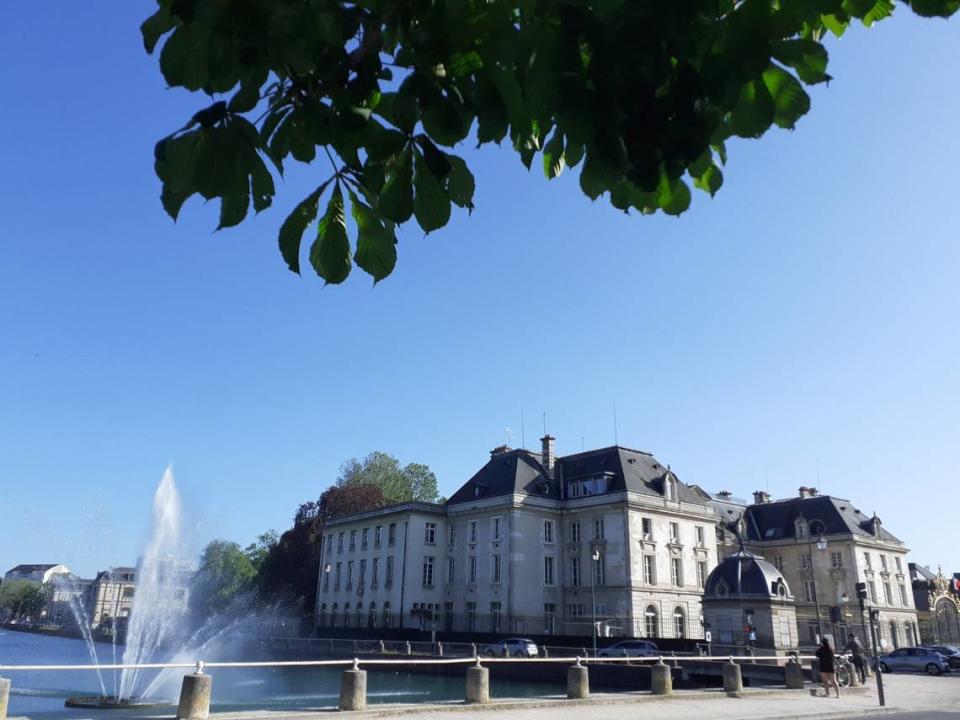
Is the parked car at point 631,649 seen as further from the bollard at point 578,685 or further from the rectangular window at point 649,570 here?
the bollard at point 578,685

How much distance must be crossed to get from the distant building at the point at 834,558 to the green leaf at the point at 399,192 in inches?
2561

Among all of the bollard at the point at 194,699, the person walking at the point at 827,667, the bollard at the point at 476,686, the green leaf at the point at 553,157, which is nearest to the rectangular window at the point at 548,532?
the person walking at the point at 827,667

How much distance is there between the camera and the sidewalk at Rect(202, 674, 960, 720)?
533 inches

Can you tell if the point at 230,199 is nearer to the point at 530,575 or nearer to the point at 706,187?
the point at 706,187

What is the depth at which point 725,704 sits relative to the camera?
704 inches

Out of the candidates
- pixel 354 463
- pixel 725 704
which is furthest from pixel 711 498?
pixel 725 704

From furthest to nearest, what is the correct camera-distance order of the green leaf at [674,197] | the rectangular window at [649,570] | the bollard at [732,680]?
1. the rectangular window at [649,570]
2. the bollard at [732,680]
3. the green leaf at [674,197]

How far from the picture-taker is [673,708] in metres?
16.7

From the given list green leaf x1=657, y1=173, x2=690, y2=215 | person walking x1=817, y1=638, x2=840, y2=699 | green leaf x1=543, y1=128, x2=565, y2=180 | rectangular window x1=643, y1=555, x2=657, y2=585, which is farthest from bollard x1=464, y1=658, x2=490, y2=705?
rectangular window x1=643, y1=555, x2=657, y2=585

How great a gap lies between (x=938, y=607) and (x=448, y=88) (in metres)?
91.1

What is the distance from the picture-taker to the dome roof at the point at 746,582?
100 feet

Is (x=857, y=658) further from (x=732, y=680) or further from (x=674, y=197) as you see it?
(x=674, y=197)

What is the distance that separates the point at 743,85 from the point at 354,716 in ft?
42.9

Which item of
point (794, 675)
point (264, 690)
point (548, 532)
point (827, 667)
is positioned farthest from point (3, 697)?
point (548, 532)
